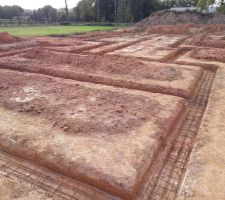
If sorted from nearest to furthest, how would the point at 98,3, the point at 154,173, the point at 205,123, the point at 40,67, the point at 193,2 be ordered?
the point at 154,173 → the point at 205,123 → the point at 40,67 → the point at 98,3 → the point at 193,2

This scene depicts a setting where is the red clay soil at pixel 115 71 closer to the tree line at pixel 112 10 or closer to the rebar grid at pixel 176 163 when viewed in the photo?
the rebar grid at pixel 176 163

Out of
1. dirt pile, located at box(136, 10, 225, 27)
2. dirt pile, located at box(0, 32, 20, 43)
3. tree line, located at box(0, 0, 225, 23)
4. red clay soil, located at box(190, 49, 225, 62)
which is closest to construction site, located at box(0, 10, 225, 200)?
red clay soil, located at box(190, 49, 225, 62)

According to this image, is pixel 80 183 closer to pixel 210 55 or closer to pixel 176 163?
pixel 176 163

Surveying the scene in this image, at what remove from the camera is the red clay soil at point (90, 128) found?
371cm

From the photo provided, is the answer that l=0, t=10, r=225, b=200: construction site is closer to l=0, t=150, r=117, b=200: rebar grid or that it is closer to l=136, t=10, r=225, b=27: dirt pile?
l=0, t=150, r=117, b=200: rebar grid

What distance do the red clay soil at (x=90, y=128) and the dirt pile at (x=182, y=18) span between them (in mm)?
26738

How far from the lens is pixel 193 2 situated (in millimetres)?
46906

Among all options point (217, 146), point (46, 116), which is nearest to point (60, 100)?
point (46, 116)

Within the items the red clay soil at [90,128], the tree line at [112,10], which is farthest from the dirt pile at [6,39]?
the tree line at [112,10]

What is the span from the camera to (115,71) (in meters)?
8.80

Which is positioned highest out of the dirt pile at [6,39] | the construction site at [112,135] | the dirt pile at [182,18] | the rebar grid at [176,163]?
the dirt pile at [182,18]

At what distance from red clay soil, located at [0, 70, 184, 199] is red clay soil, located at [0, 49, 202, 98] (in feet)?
2.43

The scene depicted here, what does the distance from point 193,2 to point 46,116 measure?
160 ft

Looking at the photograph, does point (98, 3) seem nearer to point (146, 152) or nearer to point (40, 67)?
point (40, 67)
